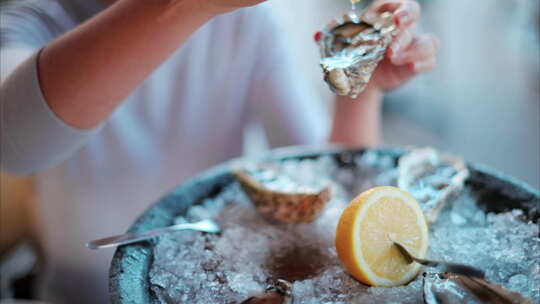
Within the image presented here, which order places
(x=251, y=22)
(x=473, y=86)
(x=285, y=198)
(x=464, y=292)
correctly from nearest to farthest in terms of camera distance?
(x=464, y=292) → (x=285, y=198) → (x=251, y=22) → (x=473, y=86)

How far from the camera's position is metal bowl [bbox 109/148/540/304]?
0.57 metres

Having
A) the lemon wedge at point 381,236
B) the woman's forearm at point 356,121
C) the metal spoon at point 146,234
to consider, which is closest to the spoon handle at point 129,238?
the metal spoon at point 146,234

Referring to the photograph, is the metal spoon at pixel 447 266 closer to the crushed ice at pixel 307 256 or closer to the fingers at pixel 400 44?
the crushed ice at pixel 307 256

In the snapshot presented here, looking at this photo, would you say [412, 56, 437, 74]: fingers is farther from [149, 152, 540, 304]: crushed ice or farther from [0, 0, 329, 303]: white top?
[0, 0, 329, 303]: white top

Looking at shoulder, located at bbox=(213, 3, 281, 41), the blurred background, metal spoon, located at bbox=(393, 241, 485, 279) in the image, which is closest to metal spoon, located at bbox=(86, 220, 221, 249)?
metal spoon, located at bbox=(393, 241, 485, 279)

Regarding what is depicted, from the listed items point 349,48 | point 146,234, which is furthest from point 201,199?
point 349,48

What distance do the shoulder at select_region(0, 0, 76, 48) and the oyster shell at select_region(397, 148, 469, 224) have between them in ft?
2.58

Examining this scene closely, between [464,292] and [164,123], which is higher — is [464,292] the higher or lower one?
the lower one

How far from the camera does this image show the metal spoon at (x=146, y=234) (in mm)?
630

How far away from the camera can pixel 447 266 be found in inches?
21.0

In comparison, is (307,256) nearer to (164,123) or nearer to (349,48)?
(349,48)

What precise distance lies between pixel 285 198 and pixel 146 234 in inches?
8.6

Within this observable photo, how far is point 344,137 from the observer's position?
105 cm

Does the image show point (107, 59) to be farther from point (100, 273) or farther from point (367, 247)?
point (100, 273)
